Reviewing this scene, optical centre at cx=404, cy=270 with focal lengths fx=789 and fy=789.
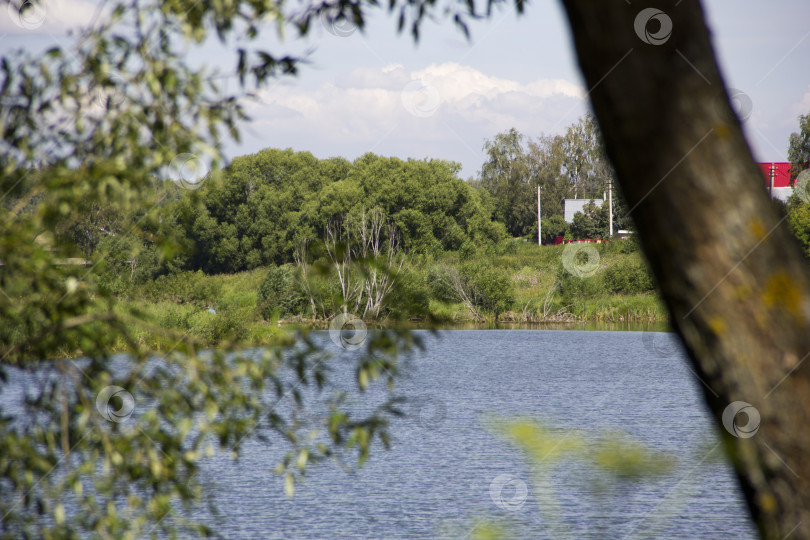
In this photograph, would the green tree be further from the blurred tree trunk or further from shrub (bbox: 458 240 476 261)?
the blurred tree trunk

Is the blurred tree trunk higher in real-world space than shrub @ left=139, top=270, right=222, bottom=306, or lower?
higher

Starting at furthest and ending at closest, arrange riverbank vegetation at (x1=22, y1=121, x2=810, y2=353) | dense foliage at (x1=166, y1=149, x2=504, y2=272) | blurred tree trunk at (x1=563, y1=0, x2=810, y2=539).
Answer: dense foliage at (x1=166, y1=149, x2=504, y2=272) → riverbank vegetation at (x1=22, y1=121, x2=810, y2=353) → blurred tree trunk at (x1=563, y1=0, x2=810, y2=539)

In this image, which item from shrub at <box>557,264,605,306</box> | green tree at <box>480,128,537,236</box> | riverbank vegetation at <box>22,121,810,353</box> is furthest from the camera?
green tree at <box>480,128,537,236</box>

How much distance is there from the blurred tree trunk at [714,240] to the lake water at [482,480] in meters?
0.65

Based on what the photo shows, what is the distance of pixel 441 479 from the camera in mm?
13188

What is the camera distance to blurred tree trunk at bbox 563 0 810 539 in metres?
1.28

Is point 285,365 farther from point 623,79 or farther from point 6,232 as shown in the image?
point 623,79

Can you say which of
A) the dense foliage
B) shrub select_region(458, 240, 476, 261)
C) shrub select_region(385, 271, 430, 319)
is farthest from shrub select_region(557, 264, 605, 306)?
shrub select_region(385, 271, 430, 319)

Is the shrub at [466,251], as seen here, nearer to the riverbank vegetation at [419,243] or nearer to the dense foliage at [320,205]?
the riverbank vegetation at [419,243]

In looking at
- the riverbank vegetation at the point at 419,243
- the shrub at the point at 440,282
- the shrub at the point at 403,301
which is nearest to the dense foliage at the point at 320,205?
the riverbank vegetation at the point at 419,243

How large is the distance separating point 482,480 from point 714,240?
12.4 meters

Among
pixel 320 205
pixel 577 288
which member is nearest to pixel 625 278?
pixel 577 288

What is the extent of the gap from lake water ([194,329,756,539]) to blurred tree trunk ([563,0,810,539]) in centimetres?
→ 65

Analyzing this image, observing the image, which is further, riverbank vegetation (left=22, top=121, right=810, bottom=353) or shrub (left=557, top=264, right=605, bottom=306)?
shrub (left=557, top=264, right=605, bottom=306)
